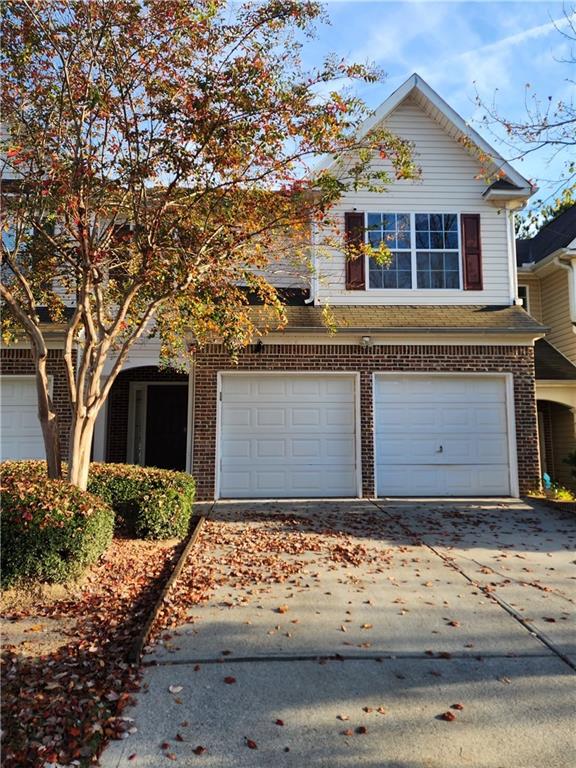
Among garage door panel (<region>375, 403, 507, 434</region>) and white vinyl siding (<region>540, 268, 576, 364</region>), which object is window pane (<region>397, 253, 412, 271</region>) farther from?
white vinyl siding (<region>540, 268, 576, 364</region>)

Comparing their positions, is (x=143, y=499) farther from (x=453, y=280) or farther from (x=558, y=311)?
(x=558, y=311)

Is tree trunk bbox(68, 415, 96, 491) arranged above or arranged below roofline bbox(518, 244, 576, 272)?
below

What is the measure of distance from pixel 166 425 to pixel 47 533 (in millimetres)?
8657

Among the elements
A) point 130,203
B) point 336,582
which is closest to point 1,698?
point 336,582

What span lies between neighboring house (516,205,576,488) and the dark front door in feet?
27.8

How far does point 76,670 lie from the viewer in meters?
3.76

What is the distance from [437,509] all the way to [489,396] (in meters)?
2.72

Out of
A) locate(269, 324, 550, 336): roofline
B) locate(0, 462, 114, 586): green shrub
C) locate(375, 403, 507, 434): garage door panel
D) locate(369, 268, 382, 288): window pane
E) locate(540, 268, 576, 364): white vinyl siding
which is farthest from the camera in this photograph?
locate(540, 268, 576, 364): white vinyl siding

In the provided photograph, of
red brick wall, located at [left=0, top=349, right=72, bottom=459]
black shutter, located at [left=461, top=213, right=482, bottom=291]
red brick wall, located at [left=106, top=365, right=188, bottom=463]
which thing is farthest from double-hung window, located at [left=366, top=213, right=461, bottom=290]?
red brick wall, located at [left=0, top=349, right=72, bottom=459]

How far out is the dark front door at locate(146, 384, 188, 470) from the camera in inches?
535

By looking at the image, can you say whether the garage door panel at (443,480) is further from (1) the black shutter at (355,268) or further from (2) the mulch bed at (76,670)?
(2) the mulch bed at (76,670)

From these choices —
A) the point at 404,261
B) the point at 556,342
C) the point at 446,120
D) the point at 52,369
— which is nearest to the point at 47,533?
the point at 52,369

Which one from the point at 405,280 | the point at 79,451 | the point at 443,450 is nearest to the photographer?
the point at 79,451

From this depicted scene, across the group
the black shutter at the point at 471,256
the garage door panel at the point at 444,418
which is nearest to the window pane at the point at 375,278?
the black shutter at the point at 471,256
